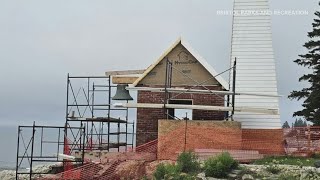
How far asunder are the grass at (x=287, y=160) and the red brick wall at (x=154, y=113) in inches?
145

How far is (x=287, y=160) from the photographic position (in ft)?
60.4

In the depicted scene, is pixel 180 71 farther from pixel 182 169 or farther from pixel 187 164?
pixel 182 169

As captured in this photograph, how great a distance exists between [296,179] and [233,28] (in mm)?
8955

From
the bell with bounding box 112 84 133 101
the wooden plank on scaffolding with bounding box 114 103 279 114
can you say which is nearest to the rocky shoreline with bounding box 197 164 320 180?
the wooden plank on scaffolding with bounding box 114 103 279 114

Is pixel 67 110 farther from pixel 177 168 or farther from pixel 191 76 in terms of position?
pixel 177 168

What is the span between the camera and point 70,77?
24.3 meters

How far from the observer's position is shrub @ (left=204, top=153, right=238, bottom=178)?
52.7 ft

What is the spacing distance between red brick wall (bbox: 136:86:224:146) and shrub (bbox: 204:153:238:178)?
578 cm

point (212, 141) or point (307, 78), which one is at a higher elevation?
point (307, 78)

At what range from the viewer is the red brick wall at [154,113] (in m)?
22.2

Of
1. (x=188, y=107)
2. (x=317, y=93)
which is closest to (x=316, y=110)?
(x=317, y=93)

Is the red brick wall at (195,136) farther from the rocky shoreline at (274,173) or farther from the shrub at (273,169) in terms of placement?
the shrub at (273,169)

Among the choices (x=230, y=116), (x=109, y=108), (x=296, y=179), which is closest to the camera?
(x=296, y=179)

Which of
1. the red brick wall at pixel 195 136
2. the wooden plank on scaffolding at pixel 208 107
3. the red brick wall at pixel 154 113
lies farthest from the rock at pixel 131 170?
the red brick wall at pixel 154 113
